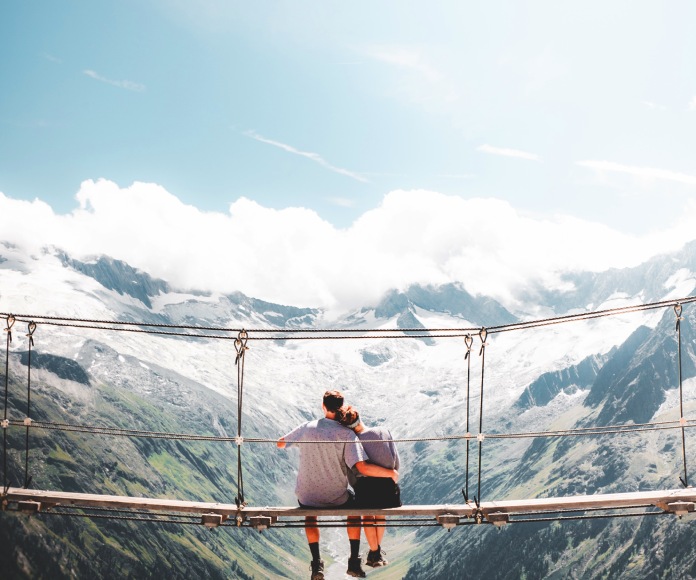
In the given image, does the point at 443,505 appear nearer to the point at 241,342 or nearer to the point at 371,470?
the point at 371,470

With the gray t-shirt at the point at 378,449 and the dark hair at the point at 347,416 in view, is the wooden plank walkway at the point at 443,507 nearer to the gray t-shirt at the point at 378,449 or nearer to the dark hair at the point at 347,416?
the gray t-shirt at the point at 378,449

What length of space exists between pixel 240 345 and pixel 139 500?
293 cm

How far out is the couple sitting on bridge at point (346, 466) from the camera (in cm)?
1102

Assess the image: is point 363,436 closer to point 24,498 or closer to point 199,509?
point 199,509

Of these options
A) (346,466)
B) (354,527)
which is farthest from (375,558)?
(346,466)

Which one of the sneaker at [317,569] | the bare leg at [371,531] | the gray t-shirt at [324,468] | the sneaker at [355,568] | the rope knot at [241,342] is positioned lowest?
the sneaker at [317,569]

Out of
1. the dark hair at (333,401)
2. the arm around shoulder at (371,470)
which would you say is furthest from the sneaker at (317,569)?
the dark hair at (333,401)

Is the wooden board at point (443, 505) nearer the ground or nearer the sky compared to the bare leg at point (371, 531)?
nearer the sky

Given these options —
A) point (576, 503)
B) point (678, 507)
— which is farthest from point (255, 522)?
point (678, 507)

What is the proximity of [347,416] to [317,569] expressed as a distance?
263cm

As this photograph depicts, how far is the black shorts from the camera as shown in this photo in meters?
11.2

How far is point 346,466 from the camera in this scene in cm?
1138

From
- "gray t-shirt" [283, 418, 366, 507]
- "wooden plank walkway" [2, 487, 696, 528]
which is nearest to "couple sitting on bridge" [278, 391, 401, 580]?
"gray t-shirt" [283, 418, 366, 507]

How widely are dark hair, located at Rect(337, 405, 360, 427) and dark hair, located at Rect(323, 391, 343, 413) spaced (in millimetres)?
89
